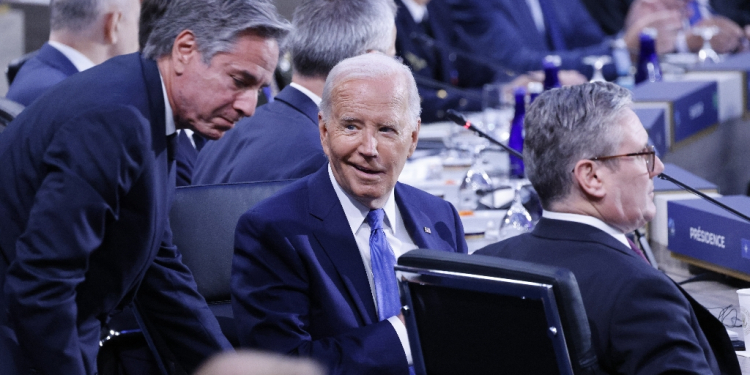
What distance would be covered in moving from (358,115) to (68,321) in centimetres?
64

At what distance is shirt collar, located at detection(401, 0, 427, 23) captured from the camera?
17.4ft

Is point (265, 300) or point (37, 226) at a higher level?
point (37, 226)

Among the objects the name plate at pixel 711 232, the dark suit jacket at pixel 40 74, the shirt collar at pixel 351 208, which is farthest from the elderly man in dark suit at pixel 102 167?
the dark suit jacket at pixel 40 74

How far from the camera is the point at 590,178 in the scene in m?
1.63

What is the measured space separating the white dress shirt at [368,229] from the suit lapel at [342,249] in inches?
0.7

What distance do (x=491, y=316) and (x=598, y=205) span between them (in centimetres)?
40

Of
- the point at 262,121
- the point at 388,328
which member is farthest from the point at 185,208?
the point at 388,328

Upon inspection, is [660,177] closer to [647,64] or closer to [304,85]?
[304,85]

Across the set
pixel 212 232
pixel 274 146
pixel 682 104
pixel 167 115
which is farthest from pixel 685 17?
pixel 167 115

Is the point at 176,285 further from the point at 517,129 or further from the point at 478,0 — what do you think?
the point at 478,0

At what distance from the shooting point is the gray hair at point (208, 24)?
5.68 feet

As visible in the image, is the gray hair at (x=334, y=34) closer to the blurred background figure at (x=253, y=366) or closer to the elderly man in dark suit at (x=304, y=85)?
the elderly man in dark suit at (x=304, y=85)

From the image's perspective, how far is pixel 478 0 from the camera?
6.09 m

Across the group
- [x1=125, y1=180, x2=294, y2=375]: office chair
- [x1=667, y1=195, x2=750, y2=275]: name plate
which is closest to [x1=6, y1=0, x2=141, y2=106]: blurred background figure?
[x1=125, y1=180, x2=294, y2=375]: office chair
